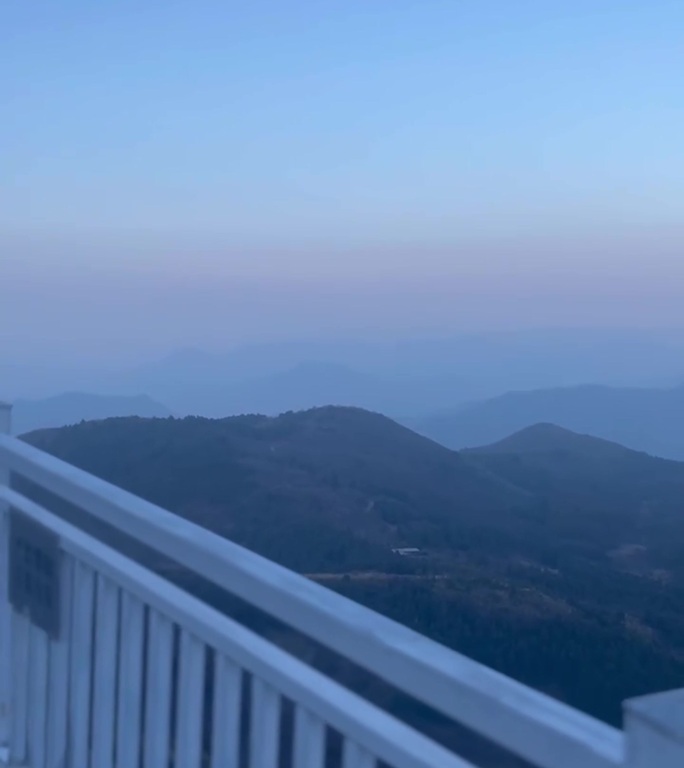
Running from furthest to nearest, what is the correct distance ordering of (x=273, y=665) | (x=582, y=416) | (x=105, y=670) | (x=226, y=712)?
1. (x=582, y=416)
2. (x=105, y=670)
3. (x=226, y=712)
4. (x=273, y=665)

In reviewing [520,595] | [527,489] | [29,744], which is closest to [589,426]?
[527,489]

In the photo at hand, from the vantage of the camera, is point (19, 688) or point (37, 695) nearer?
point (37, 695)

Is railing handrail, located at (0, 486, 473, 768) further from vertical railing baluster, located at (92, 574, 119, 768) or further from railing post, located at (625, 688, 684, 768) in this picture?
railing post, located at (625, 688, 684, 768)

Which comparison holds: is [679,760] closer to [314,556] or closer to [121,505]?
[121,505]

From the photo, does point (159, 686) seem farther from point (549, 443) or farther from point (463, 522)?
point (549, 443)

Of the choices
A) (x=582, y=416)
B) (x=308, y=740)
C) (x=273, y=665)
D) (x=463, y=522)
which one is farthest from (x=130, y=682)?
(x=582, y=416)

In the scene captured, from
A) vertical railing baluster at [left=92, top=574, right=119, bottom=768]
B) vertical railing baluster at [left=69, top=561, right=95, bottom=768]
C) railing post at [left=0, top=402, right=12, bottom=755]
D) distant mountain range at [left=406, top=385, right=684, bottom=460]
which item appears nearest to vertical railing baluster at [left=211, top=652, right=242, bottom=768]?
vertical railing baluster at [left=92, top=574, right=119, bottom=768]

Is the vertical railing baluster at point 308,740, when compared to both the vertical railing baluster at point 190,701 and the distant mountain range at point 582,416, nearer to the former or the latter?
the vertical railing baluster at point 190,701
